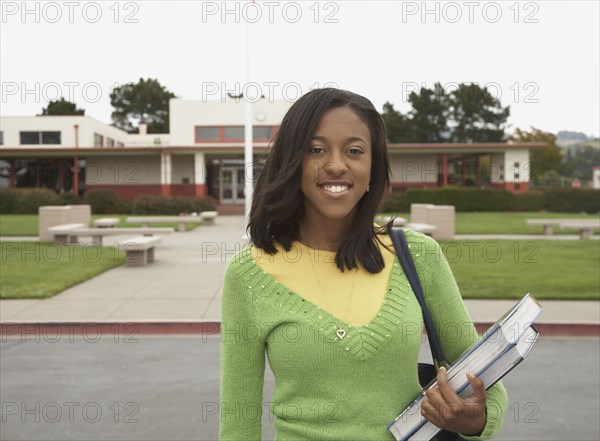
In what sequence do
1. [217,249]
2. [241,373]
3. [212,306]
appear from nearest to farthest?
[241,373]
[212,306]
[217,249]

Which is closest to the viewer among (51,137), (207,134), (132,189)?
(207,134)

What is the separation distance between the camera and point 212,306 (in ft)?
31.1

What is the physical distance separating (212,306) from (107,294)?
204 centimetres

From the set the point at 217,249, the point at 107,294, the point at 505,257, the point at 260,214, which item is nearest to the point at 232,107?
the point at 217,249

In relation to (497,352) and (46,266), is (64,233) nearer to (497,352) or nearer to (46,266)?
(46,266)

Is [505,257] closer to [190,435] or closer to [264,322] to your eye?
[190,435]

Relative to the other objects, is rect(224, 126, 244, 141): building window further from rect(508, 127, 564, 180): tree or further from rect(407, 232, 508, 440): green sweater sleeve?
rect(407, 232, 508, 440): green sweater sleeve

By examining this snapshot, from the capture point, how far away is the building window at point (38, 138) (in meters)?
48.4

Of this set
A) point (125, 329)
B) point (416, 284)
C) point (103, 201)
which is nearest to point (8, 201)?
point (103, 201)

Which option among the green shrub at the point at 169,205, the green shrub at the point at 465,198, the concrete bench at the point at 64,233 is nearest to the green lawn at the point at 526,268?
the concrete bench at the point at 64,233

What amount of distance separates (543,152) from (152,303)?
199ft

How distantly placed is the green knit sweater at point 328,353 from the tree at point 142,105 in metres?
87.0

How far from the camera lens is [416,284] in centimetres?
188

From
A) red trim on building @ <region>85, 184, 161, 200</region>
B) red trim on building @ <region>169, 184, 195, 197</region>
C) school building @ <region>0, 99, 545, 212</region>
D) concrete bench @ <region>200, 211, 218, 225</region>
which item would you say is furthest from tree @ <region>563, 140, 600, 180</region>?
concrete bench @ <region>200, 211, 218, 225</region>
